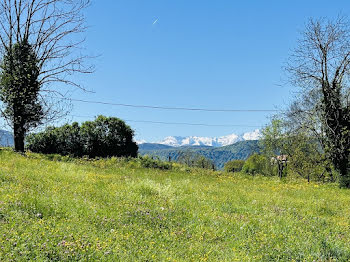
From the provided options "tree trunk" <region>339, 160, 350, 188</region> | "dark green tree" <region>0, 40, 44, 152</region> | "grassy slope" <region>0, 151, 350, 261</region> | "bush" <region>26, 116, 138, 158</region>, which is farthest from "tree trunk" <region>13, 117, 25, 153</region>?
"tree trunk" <region>339, 160, 350, 188</region>

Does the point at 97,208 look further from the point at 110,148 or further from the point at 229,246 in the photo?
the point at 110,148

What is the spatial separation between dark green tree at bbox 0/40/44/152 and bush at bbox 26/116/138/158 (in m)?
5.17

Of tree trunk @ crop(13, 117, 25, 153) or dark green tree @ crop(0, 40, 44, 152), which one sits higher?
dark green tree @ crop(0, 40, 44, 152)

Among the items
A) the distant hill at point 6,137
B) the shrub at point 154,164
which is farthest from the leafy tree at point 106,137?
the shrub at point 154,164

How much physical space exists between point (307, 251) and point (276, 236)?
0.83 meters

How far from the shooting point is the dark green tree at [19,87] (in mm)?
23203

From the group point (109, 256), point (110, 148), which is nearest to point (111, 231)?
point (109, 256)

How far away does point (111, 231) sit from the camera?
5543 mm

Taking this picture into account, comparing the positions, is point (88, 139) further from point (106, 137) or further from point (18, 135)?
point (18, 135)

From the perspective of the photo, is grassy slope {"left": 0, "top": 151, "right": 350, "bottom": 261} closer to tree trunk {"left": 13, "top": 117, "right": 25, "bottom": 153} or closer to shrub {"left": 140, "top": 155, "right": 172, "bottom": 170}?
shrub {"left": 140, "top": 155, "right": 172, "bottom": 170}

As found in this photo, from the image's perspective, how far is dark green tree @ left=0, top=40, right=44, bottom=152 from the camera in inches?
914

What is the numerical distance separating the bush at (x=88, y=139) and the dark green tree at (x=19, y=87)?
16.9 feet

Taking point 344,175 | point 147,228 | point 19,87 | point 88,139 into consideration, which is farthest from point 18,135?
point 344,175

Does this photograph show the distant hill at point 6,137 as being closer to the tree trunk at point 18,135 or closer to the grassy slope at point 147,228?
the tree trunk at point 18,135
